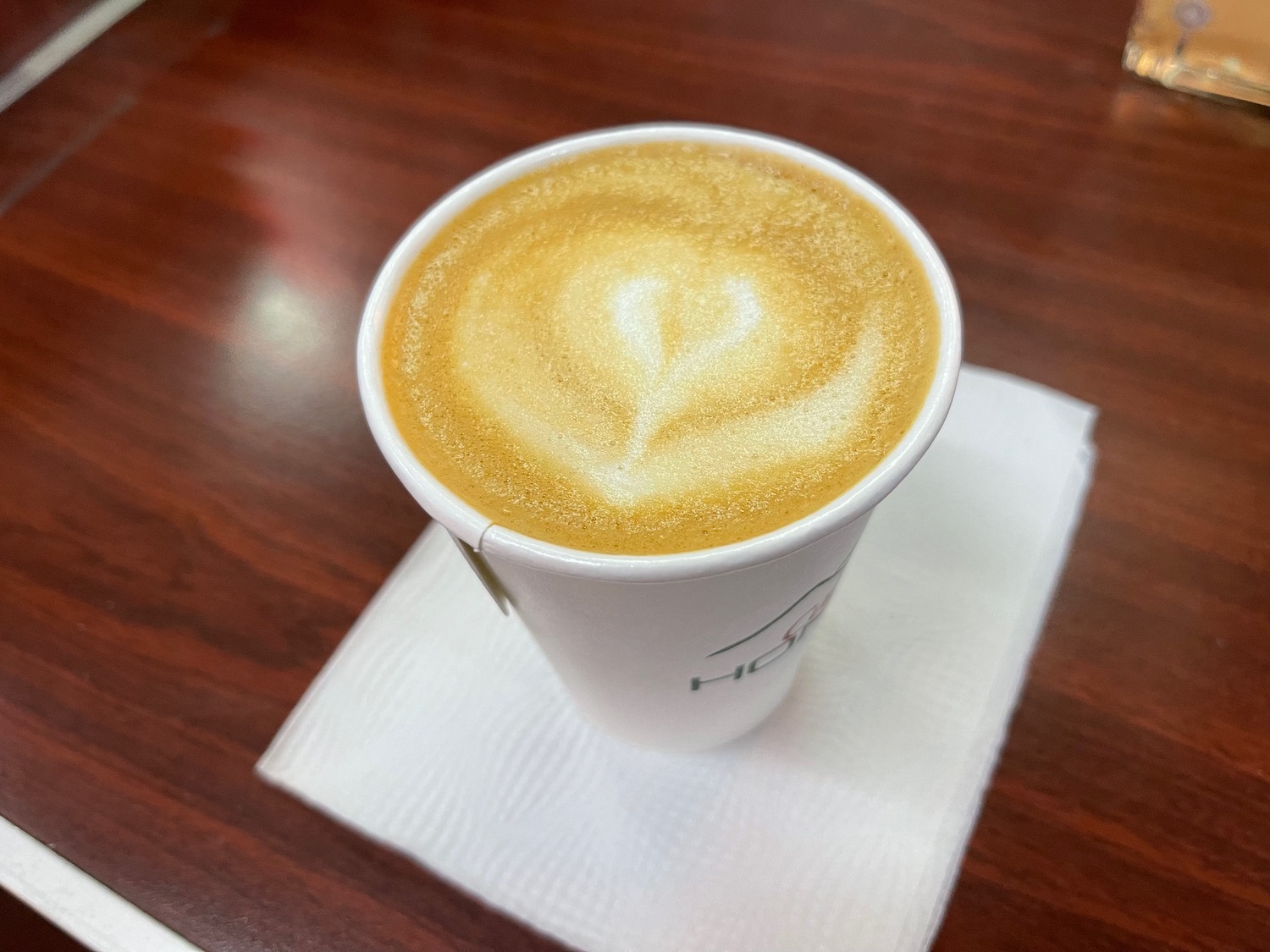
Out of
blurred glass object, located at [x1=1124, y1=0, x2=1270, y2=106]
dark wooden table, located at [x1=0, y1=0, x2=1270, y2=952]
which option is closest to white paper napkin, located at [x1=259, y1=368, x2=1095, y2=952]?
dark wooden table, located at [x1=0, y1=0, x2=1270, y2=952]

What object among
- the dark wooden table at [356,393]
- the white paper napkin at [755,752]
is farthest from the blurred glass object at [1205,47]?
the white paper napkin at [755,752]

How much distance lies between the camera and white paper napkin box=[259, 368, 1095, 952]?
55cm

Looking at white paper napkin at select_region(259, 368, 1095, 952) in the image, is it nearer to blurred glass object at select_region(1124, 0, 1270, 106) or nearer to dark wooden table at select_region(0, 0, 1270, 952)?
dark wooden table at select_region(0, 0, 1270, 952)

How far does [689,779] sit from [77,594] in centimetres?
48

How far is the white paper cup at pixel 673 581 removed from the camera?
382mm

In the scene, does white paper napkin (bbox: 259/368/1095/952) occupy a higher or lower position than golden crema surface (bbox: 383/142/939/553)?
lower

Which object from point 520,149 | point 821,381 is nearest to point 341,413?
point 520,149

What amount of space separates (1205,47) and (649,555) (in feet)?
2.82

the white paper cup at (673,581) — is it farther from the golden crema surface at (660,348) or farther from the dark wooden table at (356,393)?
the dark wooden table at (356,393)

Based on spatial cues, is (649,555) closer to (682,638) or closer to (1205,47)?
(682,638)

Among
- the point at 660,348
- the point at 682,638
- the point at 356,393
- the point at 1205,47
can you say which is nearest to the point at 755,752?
the point at 682,638

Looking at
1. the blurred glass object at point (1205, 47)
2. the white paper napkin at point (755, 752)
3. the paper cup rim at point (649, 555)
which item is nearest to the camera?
the paper cup rim at point (649, 555)

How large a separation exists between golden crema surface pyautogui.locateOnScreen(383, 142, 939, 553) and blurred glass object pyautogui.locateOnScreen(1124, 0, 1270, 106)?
1.96ft

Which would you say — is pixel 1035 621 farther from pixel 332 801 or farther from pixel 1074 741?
pixel 332 801
